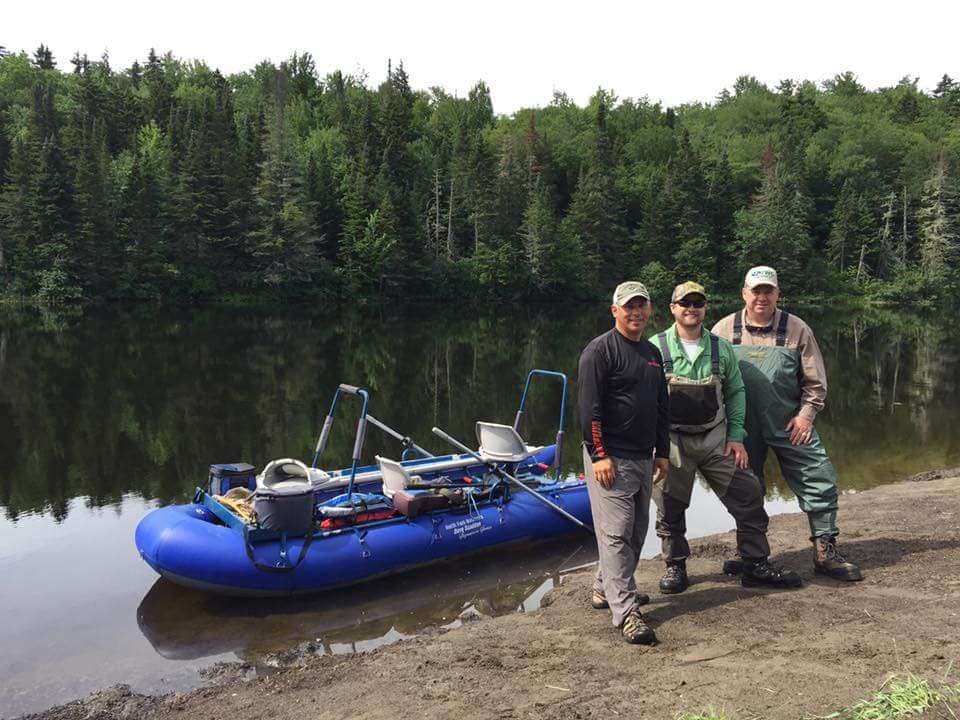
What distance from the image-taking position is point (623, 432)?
14.4 ft

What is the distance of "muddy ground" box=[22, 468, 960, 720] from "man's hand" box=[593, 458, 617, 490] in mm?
857

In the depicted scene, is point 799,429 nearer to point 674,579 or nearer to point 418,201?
point 674,579

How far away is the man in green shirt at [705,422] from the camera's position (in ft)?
15.5

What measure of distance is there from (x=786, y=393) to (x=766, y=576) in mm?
1123

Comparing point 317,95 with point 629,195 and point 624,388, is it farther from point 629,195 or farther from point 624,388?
point 624,388

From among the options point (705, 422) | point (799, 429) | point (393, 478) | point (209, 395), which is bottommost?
point (393, 478)

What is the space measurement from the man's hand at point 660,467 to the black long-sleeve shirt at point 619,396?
0.64 feet

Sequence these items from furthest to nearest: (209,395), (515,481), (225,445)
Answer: (209,395) → (225,445) → (515,481)

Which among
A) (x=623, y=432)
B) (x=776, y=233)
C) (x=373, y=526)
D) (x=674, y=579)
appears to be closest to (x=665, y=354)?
(x=623, y=432)

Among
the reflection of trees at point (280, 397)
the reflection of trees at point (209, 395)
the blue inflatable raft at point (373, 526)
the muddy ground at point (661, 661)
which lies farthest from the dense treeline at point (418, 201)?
the muddy ground at point (661, 661)

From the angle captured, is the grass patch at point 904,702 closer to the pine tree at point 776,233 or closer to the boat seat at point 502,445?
the boat seat at point 502,445

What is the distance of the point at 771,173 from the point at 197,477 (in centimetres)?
5567

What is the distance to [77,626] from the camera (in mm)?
6406

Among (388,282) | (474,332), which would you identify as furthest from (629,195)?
(474,332)
